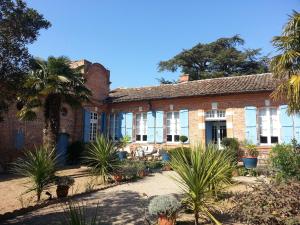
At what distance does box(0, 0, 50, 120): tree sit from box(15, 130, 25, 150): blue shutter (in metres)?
10.4

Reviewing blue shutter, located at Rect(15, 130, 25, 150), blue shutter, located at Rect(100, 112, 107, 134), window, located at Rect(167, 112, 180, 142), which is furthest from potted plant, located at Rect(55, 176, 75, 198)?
blue shutter, located at Rect(100, 112, 107, 134)

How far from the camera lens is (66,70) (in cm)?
1422

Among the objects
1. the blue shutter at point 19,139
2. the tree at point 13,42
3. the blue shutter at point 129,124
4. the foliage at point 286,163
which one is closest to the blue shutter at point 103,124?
the blue shutter at point 129,124

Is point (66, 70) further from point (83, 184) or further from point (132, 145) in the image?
point (132, 145)

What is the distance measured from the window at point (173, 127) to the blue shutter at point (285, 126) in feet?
20.6

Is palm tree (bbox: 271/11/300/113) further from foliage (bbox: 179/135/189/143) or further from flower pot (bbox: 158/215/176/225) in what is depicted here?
foliage (bbox: 179/135/189/143)

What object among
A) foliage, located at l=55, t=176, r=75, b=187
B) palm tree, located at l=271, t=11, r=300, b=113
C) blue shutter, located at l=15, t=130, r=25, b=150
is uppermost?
palm tree, located at l=271, t=11, r=300, b=113

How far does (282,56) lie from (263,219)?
19.1 feet

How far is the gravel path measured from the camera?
23.0 ft

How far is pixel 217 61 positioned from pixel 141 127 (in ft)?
51.9

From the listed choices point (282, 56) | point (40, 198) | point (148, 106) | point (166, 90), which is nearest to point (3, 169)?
point (40, 198)

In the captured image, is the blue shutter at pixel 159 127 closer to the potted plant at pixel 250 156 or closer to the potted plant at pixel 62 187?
the potted plant at pixel 250 156

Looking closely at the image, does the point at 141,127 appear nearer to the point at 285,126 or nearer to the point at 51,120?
the point at 51,120

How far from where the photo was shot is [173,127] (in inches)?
791
